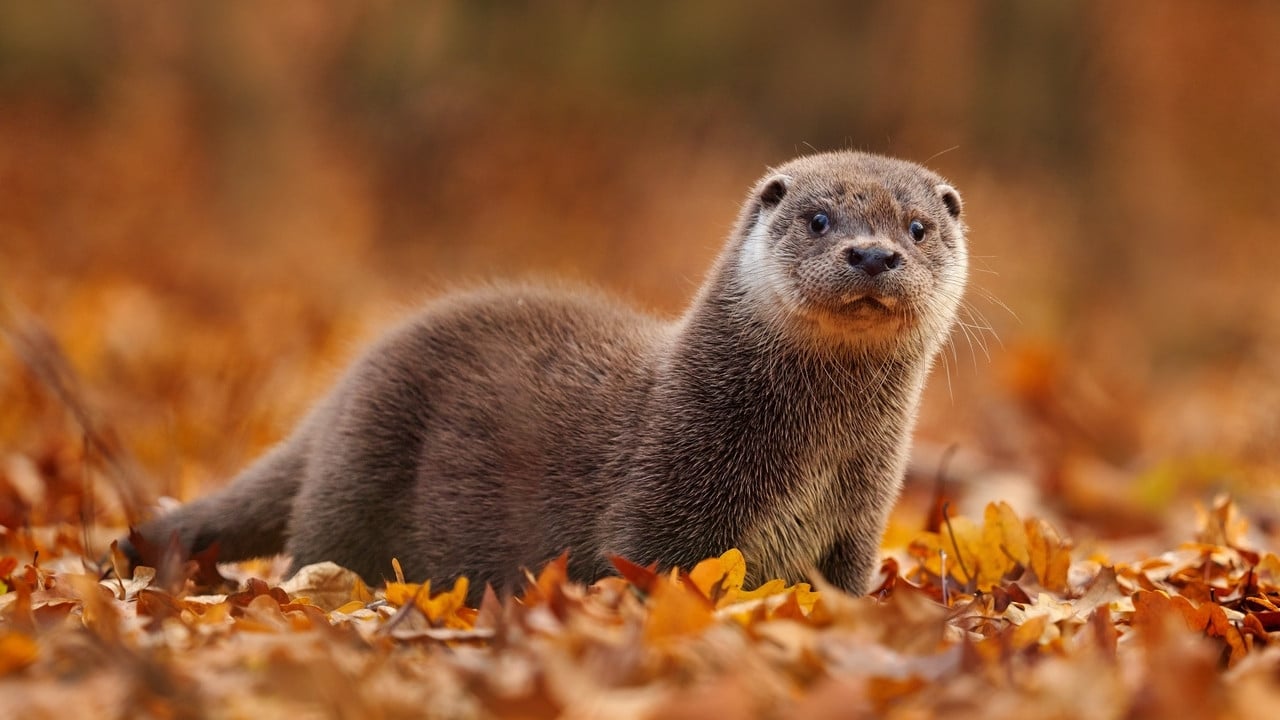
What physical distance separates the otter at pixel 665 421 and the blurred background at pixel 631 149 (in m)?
6.34

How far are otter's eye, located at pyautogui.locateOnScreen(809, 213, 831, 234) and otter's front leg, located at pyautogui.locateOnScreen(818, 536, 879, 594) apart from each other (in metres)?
1.04

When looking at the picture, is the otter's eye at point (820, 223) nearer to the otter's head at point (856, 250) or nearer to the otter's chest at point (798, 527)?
the otter's head at point (856, 250)

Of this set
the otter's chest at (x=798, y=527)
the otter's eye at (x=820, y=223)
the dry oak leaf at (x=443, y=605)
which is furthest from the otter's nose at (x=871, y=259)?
the dry oak leaf at (x=443, y=605)

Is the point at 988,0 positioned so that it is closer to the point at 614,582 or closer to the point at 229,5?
the point at 229,5

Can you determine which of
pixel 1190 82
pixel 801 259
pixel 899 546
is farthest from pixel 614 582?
pixel 1190 82

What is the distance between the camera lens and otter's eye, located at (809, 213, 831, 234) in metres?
4.30

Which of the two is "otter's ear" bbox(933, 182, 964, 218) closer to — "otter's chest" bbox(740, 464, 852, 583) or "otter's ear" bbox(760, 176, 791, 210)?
"otter's ear" bbox(760, 176, 791, 210)

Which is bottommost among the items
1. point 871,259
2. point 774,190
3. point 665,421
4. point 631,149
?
point 631,149

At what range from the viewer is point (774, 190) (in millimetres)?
4547

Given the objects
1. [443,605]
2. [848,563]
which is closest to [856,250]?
[848,563]

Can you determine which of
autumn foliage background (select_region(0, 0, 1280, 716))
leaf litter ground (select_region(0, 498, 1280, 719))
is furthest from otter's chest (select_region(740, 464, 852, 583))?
autumn foliage background (select_region(0, 0, 1280, 716))

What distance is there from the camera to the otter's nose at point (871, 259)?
402 cm

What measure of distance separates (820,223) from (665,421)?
0.85 metres

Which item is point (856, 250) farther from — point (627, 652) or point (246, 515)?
point (246, 515)
